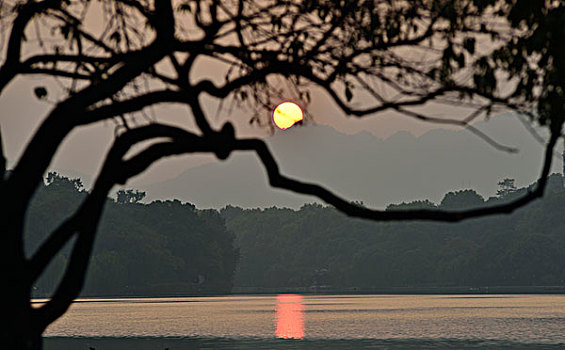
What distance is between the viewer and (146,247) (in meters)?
161

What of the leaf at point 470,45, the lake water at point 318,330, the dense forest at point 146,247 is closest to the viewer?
the leaf at point 470,45

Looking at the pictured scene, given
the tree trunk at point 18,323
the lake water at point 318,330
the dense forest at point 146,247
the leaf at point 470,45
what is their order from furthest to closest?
the dense forest at point 146,247 → the lake water at point 318,330 → the leaf at point 470,45 → the tree trunk at point 18,323

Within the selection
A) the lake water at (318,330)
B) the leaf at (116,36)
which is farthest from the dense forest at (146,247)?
the leaf at (116,36)

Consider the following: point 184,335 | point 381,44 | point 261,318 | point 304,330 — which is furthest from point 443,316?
point 381,44

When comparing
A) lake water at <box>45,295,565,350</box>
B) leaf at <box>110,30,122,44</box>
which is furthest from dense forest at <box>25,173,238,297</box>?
leaf at <box>110,30,122,44</box>

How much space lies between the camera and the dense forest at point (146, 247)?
159375 mm

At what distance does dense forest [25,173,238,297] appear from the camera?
15938 cm

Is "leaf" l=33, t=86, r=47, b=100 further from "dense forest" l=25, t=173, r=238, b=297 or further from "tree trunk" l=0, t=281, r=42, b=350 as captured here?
"dense forest" l=25, t=173, r=238, b=297

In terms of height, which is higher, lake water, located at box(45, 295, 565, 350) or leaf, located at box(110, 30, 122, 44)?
leaf, located at box(110, 30, 122, 44)

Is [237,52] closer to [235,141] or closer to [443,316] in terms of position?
[235,141]

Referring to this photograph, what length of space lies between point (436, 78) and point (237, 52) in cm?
252

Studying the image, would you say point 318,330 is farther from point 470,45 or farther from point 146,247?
point 146,247

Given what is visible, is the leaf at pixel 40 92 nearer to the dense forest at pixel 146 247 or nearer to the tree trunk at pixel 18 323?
the tree trunk at pixel 18 323

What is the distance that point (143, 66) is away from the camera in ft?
38.4
